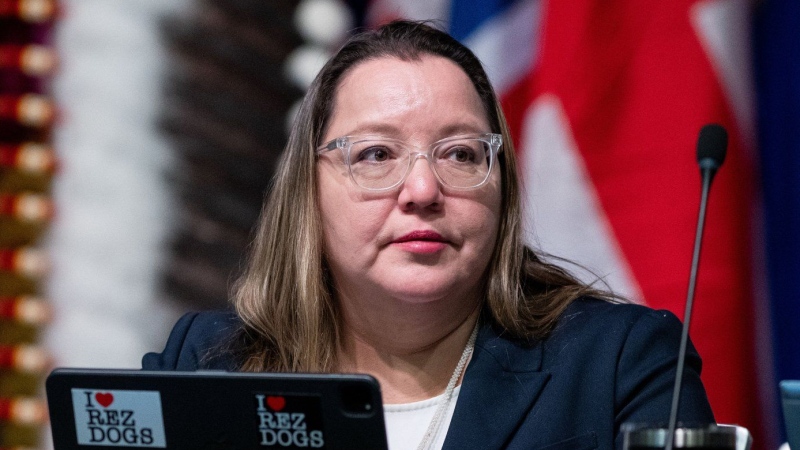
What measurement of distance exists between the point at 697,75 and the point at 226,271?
5.60 feet

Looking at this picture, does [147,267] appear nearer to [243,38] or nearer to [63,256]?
[63,256]

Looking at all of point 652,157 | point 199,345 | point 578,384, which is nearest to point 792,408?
point 578,384

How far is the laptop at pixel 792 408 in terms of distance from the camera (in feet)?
4.67

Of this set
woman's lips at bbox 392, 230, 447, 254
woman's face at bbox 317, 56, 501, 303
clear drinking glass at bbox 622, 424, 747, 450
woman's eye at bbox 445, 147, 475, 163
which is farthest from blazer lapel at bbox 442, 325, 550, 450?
clear drinking glass at bbox 622, 424, 747, 450

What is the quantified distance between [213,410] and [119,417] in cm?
14

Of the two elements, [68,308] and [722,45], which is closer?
[722,45]

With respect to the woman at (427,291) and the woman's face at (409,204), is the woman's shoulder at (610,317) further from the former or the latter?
the woman's face at (409,204)

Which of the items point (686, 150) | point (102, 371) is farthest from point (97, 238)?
point (102, 371)

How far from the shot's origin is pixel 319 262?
7.26 ft

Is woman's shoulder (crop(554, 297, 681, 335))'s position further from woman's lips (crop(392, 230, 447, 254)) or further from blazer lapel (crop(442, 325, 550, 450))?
woman's lips (crop(392, 230, 447, 254))

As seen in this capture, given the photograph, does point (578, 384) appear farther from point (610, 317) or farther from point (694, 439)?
point (694, 439)

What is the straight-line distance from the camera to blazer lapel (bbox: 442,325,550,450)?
6.24 ft

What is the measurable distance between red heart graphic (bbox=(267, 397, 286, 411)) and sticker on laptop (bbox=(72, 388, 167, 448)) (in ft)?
0.52

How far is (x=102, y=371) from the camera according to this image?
137cm
